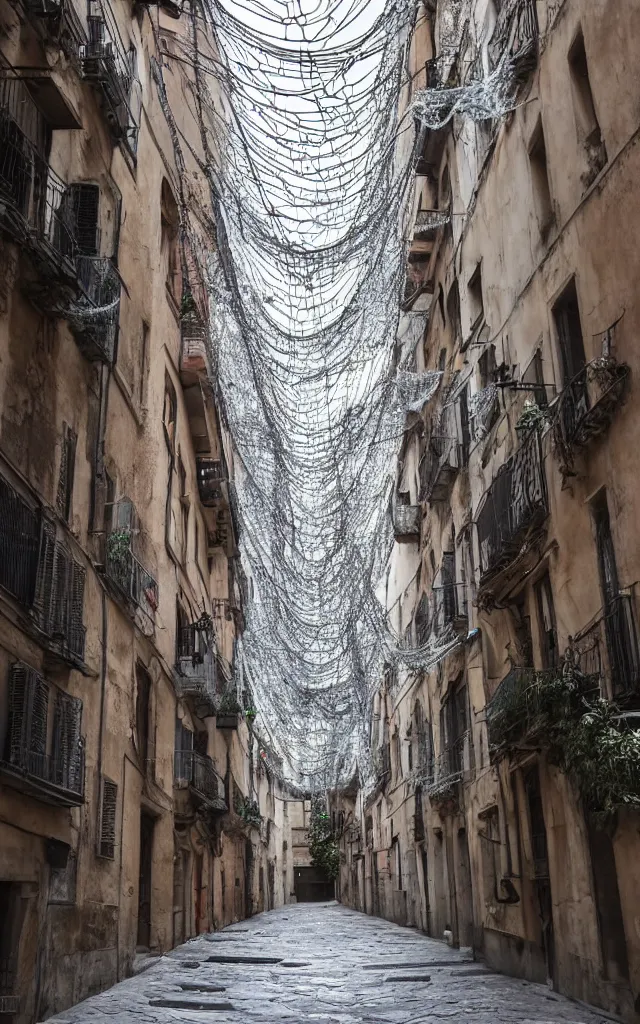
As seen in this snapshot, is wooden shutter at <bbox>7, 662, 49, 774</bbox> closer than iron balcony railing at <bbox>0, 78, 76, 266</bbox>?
Yes

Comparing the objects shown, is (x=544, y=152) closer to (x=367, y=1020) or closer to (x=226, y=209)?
(x=226, y=209)

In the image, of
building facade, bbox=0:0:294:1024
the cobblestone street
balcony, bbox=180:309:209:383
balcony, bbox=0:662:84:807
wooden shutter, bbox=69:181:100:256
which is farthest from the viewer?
balcony, bbox=180:309:209:383

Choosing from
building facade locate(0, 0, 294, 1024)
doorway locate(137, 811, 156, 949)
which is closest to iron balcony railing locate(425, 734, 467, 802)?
building facade locate(0, 0, 294, 1024)

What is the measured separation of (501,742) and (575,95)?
765 cm

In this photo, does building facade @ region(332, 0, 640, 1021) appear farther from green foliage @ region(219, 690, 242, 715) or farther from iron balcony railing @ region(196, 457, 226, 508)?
green foliage @ region(219, 690, 242, 715)

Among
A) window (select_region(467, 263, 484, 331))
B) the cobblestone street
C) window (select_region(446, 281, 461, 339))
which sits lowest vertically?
the cobblestone street

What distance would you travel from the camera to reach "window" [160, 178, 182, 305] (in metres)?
19.8

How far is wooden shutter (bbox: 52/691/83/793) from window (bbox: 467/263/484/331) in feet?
32.1

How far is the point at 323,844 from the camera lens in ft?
221

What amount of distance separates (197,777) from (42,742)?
39.5 feet

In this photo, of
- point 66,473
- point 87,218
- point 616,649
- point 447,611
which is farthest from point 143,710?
point 616,649

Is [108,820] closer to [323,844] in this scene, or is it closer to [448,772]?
[448,772]


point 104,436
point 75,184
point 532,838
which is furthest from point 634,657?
point 75,184

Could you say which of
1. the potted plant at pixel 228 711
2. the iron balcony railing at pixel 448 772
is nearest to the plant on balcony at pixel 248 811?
the potted plant at pixel 228 711
